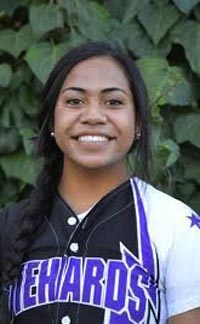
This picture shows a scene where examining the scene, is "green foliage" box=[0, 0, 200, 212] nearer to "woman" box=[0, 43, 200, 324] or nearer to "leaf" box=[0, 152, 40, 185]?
"leaf" box=[0, 152, 40, 185]

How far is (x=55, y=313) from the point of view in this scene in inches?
64.2

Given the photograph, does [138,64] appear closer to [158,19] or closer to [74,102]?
[158,19]

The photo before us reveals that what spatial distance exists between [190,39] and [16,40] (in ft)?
1.58

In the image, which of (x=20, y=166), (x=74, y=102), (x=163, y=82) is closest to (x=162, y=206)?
(x=74, y=102)

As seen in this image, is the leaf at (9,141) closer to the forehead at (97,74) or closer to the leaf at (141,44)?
the leaf at (141,44)

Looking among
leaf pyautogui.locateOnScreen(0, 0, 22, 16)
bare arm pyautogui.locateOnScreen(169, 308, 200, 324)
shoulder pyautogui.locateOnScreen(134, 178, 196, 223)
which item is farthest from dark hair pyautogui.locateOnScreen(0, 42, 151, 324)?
leaf pyautogui.locateOnScreen(0, 0, 22, 16)

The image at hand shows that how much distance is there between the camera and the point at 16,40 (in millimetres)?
2684

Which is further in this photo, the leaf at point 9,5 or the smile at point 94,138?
the leaf at point 9,5

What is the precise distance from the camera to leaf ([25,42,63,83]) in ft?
8.41

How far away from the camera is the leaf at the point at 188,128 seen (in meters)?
2.60

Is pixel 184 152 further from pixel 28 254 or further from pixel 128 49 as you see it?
pixel 28 254

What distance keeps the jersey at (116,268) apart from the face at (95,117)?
3.9 inches

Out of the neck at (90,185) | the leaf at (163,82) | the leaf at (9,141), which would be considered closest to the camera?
the neck at (90,185)

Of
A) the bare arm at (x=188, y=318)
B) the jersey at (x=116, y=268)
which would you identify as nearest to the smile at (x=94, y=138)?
the jersey at (x=116, y=268)
